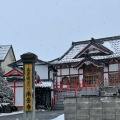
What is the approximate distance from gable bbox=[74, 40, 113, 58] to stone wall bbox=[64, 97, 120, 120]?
25.3m

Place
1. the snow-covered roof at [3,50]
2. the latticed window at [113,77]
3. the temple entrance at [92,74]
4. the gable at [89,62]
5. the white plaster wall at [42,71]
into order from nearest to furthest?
the latticed window at [113,77] < the gable at [89,62] < the temple entrance at [92,74] < the white plaster wall at [42,71] < the snow-covered roof at [3,50]

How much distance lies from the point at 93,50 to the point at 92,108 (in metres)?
26.8

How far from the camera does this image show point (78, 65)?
39906mm

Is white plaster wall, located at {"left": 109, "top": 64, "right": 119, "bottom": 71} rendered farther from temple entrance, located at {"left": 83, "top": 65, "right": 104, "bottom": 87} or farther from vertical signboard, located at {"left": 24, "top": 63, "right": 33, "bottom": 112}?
vertical signboard, located at {"left": 24, "top": 63, "right": 33, "bottom": 112}

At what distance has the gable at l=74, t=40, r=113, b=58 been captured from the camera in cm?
4040

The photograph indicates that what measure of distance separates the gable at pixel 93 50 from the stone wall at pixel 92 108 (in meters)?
25.3

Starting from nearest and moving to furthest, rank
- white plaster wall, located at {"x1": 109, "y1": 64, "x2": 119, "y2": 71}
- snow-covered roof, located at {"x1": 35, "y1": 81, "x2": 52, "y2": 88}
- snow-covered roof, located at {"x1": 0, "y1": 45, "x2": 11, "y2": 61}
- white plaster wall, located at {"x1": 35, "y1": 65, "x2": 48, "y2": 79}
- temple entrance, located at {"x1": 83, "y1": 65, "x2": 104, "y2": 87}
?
snow-covered roof, located at {"x1": 35, "y1": 81, "x2": 52, "y2": 88} < white plaster wall, located at {"x1": 109, "y1": 64, "x2": 119, "y2": 71} < temple entrance, located at {"x1": 83, "y1": 65, "x2": 104, "y2": 87} < white plaster wall, located at {"x1": 35, "y1": 65, "x2": 48, "y2": 79} < snow-covered roof, located at {"x1": 0, "y1": 45, "x2": 11, "y2": 61}

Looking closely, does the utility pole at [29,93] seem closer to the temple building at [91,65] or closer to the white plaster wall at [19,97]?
the white plaster wall at [19,97]

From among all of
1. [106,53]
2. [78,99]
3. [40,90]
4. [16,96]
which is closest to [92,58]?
[106,53]

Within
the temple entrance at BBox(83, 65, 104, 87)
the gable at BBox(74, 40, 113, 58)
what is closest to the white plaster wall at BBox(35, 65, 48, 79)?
the gable at BBox(74, 40, 113, 58)

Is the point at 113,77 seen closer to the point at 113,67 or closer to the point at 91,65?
the point at 113,67

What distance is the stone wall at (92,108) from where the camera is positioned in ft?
47.8

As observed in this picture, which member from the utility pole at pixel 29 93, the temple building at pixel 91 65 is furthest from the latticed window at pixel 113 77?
the utility pole at pixel 29 93

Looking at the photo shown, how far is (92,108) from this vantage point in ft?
49.0
